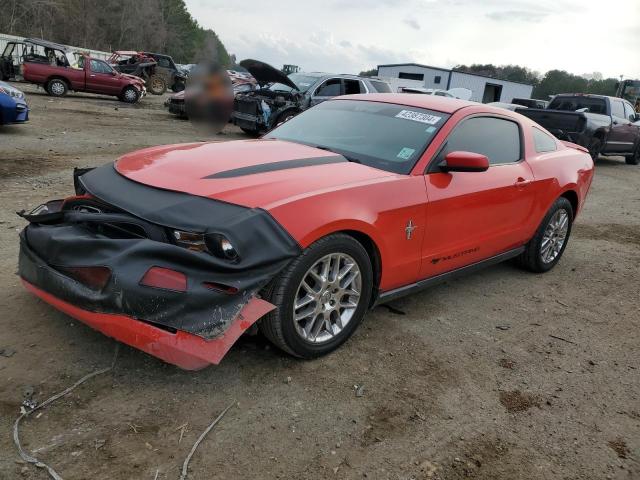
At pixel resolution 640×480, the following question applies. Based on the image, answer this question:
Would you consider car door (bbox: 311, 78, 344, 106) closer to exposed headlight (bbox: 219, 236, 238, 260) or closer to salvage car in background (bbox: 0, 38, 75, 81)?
exposed headlight (bbox: 219, 236, 238, 260)

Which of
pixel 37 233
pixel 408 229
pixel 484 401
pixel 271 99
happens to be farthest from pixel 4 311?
pixel 271 99

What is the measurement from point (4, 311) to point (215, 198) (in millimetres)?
1676

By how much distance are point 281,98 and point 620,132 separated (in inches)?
349

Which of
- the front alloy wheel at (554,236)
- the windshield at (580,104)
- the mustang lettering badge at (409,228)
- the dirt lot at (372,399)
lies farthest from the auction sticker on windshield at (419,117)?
the windshield at (580,104)

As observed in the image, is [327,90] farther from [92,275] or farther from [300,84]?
[92,275]

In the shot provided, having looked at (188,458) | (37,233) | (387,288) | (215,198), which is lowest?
(188,458)

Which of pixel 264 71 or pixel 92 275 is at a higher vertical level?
pixel 264 71

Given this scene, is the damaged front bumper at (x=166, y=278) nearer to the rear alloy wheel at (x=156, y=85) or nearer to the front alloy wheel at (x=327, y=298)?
the front alloy wheel at (x=327, y=298)

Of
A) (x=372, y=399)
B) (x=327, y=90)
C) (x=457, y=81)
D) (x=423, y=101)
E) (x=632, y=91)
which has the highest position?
(x=457, y=81)

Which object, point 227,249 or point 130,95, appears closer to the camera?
point 227,249

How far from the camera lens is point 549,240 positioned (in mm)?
4977

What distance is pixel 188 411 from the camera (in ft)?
8.31

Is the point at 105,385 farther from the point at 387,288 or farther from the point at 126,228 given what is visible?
the point at 387,288

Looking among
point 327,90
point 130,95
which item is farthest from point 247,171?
point 130,95
